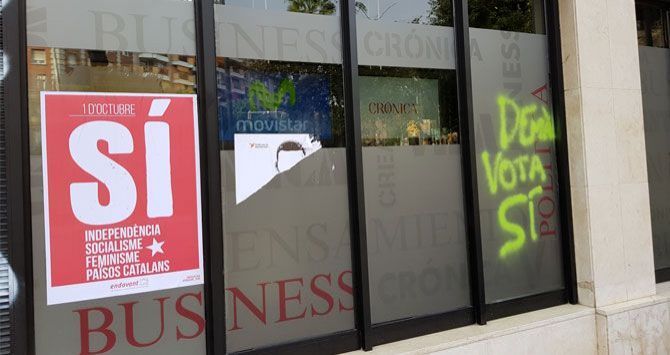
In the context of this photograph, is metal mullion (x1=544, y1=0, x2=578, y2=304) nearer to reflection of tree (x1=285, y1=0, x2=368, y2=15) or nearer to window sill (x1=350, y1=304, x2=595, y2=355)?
window sill (x1=350, y1=304, x2=595, y2=355)

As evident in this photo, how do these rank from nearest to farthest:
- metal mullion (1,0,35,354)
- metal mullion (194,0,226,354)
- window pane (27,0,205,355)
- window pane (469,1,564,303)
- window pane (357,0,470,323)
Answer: metal mullion (1,0,35,354)
window pane (27,0,205,355)
metal mullion (194,0,226,354)
window pane (357,0,470,323)
window pane (469,1,564,303)

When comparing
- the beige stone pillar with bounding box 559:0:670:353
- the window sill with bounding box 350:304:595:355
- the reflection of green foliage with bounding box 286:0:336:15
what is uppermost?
the reflection of green foliage with bounding box 286:0:336:15

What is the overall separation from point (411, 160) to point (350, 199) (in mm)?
667

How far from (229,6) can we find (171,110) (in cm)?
90

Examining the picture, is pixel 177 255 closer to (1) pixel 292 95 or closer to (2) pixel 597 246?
(1) pixel 292 95

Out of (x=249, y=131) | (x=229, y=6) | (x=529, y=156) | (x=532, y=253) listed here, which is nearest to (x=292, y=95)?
(x=249, y=131)

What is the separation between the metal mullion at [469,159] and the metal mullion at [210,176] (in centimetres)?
221

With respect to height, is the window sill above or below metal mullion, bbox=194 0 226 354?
below

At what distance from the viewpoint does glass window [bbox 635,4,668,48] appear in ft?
19.4

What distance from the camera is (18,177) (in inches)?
123

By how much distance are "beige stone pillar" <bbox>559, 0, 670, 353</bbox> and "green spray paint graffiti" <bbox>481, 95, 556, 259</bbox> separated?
0.34 meters

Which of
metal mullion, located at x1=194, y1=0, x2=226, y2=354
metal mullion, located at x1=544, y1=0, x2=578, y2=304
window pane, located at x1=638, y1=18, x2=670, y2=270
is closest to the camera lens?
metal mullion, located at x1=194, y1=0, x2=226, y2=354

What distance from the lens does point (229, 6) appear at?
12.6 feet

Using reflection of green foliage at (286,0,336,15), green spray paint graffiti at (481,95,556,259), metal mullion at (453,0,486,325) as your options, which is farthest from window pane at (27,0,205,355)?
green spray paint graffiti at (481,95,556,259)
